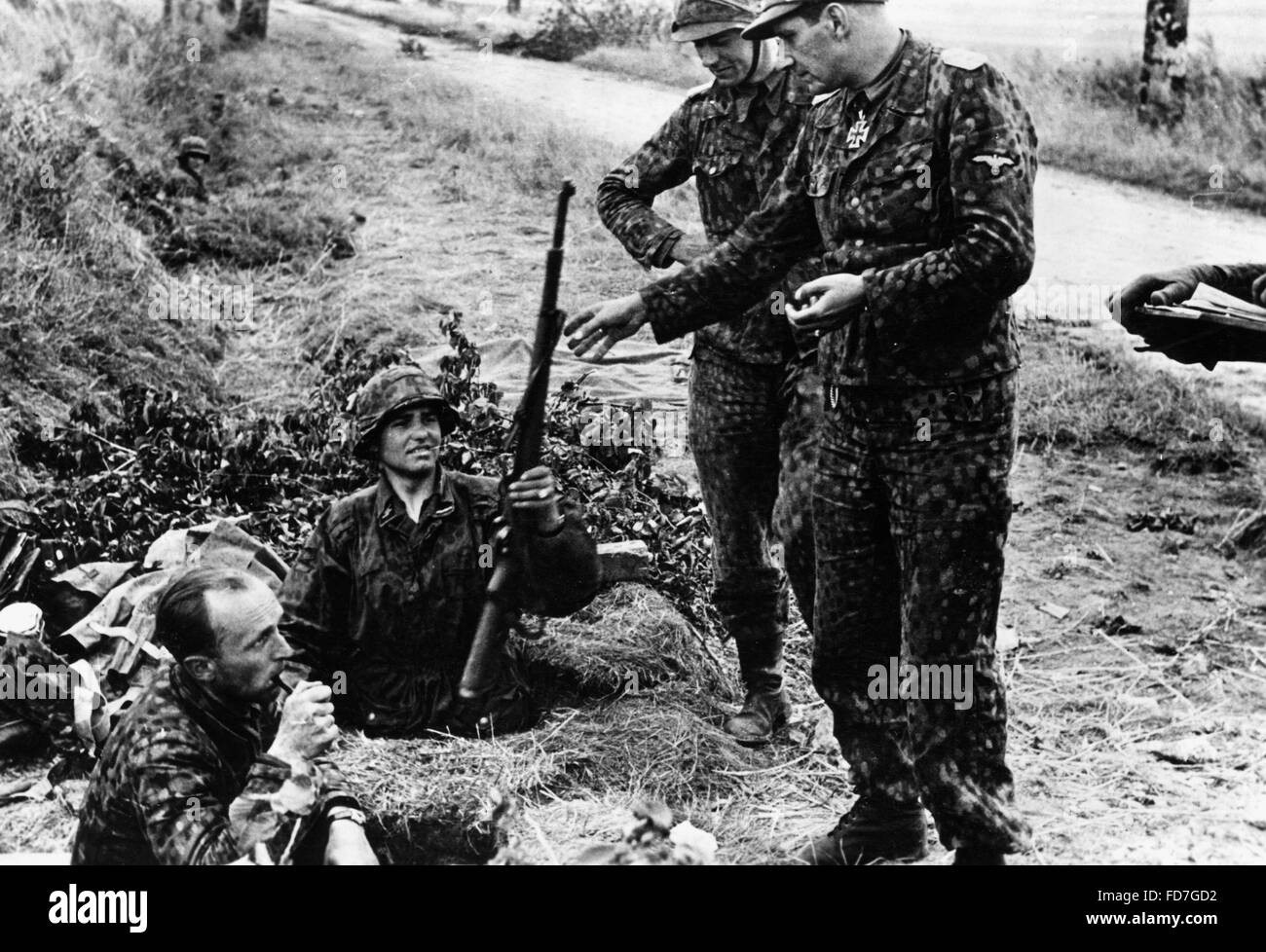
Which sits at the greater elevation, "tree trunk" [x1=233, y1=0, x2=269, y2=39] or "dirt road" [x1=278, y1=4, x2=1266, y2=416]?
"tree trunk" [x1=233, y1=0, x2=269, y2=39]

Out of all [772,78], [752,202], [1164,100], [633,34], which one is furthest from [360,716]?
[1164,100]

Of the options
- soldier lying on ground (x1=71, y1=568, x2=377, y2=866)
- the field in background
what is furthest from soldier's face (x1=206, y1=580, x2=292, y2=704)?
the field in background

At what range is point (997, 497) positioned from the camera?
4.42 m

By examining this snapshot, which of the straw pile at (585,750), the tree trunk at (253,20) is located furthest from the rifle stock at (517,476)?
the tree trunk at (253,20)

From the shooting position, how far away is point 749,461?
17.7ft

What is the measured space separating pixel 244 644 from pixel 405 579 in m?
0.78

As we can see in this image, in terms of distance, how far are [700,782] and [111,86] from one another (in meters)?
4.54

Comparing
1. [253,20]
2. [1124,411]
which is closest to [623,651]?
[1124,411]

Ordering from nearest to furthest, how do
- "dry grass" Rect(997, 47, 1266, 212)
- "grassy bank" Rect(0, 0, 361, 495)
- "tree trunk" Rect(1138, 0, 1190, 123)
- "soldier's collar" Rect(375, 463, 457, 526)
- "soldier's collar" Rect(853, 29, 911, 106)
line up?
"soldier's collar" Rect(853, 29, 911, 106) → "soldier's collar" Rect(375, 463, 457, 526) → "tree trunk" Rect(1138, 0, 1190, 123) → "grassy bank" Rect(0, 0, 361, 495) → "dry grass" Rect(997, 47, 1266, 212)

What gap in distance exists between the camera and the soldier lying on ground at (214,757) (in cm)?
443

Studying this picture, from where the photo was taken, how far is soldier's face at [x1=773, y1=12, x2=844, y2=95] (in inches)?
172

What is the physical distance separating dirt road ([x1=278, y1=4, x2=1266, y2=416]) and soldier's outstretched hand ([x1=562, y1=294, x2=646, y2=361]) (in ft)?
8.20

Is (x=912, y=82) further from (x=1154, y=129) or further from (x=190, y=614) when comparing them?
(x=1154, y=129)

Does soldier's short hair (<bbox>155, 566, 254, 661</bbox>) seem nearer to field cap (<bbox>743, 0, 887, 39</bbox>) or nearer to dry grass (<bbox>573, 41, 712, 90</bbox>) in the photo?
field cap (<bbox>743, 0, 887, 39</bbox>)
